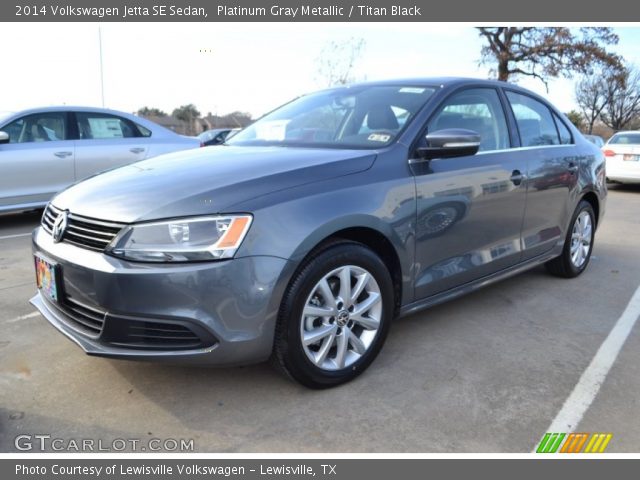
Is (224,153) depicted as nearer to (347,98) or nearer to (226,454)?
(347,98)

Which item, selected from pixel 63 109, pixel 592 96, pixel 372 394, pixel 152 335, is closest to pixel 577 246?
pixel 372 394

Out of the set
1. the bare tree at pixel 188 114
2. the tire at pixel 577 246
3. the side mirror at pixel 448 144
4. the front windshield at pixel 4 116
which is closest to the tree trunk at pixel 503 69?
the tire at pixel 577 246

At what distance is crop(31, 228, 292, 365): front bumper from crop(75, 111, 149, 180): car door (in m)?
4.97

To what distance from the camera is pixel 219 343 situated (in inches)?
90.0

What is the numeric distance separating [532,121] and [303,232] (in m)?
2.55

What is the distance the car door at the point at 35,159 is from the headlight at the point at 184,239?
198 inches

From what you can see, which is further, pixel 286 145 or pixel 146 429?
pixel 286 145

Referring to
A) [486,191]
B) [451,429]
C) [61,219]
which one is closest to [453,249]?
[486,191]

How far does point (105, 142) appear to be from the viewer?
7090 millimetres

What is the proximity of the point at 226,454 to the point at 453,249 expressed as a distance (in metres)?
1.75

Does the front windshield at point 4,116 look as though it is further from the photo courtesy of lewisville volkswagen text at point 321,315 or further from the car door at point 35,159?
the photo courtesy of lewisville volkswagen text at point 321,315

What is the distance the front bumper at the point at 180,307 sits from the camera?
2217mm

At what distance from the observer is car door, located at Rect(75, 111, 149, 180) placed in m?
6.91
